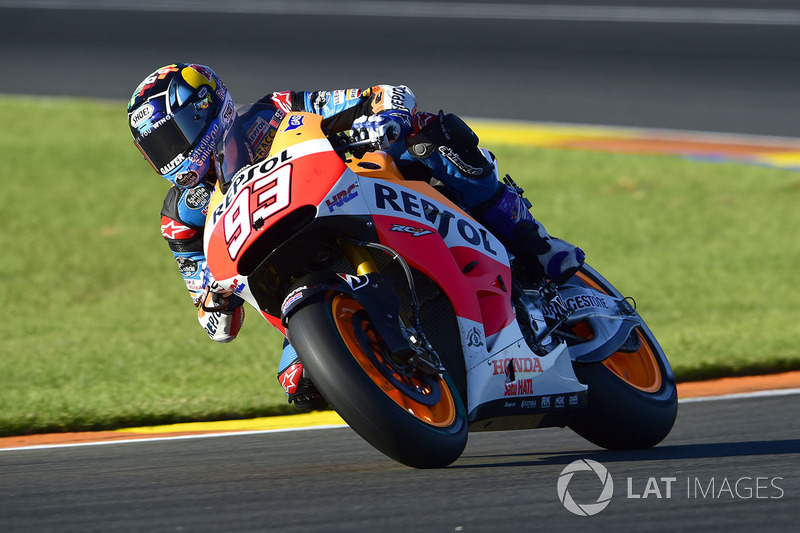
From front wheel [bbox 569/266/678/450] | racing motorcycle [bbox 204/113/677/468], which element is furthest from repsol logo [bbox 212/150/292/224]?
front wheel [bbox 569/266/678/450]

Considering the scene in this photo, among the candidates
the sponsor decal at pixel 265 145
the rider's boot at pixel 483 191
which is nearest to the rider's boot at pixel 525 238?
the rider's boot at pixel 483 191

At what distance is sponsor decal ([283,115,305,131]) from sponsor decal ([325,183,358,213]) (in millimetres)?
359

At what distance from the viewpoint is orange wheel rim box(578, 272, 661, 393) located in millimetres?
4891

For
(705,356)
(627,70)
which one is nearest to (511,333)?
(705,356)

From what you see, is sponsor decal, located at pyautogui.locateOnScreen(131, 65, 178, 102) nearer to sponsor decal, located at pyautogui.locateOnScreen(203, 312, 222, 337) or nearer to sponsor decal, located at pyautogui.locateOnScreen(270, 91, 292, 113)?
sponsor decal, located at pyautogui.locateOnScreen(270, 91, 292, 113)

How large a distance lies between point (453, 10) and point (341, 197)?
17.3 m

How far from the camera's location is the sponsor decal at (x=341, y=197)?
363cm

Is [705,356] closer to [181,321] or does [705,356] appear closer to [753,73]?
[181,321]

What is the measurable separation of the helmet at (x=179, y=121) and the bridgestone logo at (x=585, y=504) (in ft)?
6.10

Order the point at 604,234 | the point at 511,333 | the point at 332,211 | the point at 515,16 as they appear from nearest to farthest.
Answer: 1. the point at 332,211
2. the point at 511,333
3. the point at 604,234
4. the point at 515,16

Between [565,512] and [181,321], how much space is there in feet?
19.4

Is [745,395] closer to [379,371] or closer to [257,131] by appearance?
[379,371]

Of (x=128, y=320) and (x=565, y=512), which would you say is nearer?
(x=565, y=512)

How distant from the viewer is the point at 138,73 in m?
16.5
